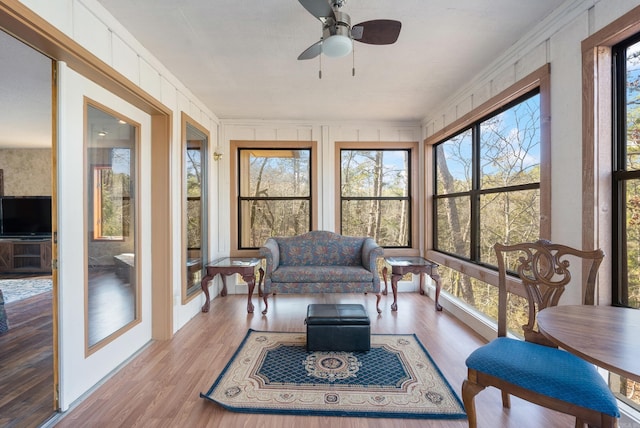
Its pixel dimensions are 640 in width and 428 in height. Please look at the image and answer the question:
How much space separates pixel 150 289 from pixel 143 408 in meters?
1.23

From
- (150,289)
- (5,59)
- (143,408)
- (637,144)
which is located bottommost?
(143,408)

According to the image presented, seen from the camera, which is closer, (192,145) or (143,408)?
(143,408)

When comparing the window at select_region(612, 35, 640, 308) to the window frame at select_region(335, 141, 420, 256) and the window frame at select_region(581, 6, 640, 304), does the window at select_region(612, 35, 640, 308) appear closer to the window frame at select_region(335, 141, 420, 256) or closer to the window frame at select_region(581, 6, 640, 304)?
the window frame at select_region(581, 6, 640, 304)

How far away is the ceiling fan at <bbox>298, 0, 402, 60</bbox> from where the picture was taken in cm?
170

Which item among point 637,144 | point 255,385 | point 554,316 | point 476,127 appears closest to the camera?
point 554,316

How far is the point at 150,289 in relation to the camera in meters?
2.88

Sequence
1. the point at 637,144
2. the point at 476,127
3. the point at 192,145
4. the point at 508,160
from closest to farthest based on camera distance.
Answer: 1. the point at 637,144
2. the point at 508,160
3. the point at 476,127
4. the point at 192,145

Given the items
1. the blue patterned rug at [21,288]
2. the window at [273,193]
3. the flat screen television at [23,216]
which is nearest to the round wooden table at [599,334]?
the window at [273,193]

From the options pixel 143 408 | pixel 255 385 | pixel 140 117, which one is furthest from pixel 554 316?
pixel 140 117

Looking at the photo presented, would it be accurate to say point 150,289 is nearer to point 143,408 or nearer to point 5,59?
point 143,408

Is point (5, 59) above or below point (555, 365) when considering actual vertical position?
above


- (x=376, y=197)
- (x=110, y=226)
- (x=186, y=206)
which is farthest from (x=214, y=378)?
(x=376, y=197)

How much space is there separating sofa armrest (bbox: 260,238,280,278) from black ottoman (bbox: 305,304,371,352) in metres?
1.27

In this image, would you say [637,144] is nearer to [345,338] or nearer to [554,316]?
[554,316]
